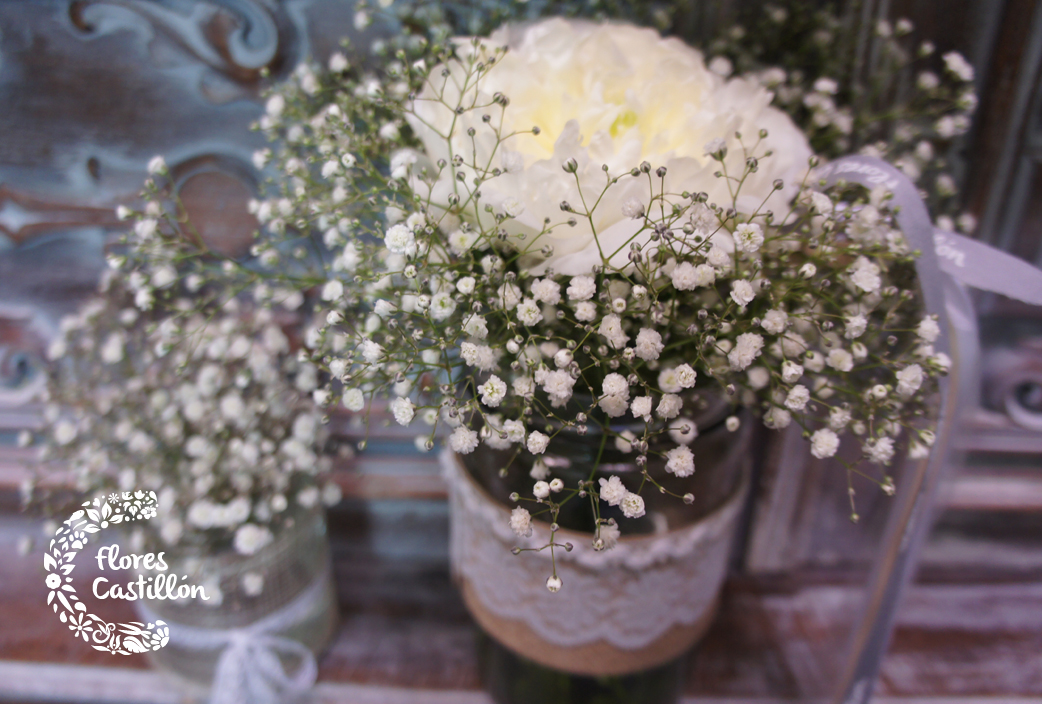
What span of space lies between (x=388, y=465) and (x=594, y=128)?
0.60 m

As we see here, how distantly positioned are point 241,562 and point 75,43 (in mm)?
646

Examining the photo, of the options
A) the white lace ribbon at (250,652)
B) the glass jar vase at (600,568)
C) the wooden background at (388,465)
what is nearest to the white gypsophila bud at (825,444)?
the glass jar vase at (600,568)

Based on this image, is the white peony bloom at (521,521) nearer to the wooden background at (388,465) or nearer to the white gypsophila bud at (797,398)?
the white gypsophila bud at (797,398)

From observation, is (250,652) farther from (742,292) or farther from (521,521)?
(742,292)

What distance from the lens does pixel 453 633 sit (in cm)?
86

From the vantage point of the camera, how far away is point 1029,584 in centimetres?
92

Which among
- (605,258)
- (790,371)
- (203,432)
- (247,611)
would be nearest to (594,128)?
(605,258)

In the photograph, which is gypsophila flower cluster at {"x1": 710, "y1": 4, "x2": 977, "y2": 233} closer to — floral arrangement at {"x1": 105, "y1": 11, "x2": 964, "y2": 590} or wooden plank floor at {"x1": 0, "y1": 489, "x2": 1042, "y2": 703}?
floral arrangement at {"x1": 105, "y1": 11, "x2": 964, "y2": 590}

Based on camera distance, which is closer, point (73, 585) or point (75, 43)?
point (75, 43)

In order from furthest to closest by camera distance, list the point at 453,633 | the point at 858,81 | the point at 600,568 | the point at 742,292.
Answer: the point at 453,633
the point at 858,81
the point at 600,568
the point at 742,292

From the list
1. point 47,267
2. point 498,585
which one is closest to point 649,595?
point 498,585

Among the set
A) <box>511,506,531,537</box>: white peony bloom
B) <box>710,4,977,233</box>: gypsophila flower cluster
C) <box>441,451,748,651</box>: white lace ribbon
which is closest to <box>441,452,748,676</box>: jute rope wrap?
<box>441,451,748,651</box>: white lace ribbon

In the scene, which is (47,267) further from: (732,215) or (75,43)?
(732,215)

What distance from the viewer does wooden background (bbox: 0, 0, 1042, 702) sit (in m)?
0.73
